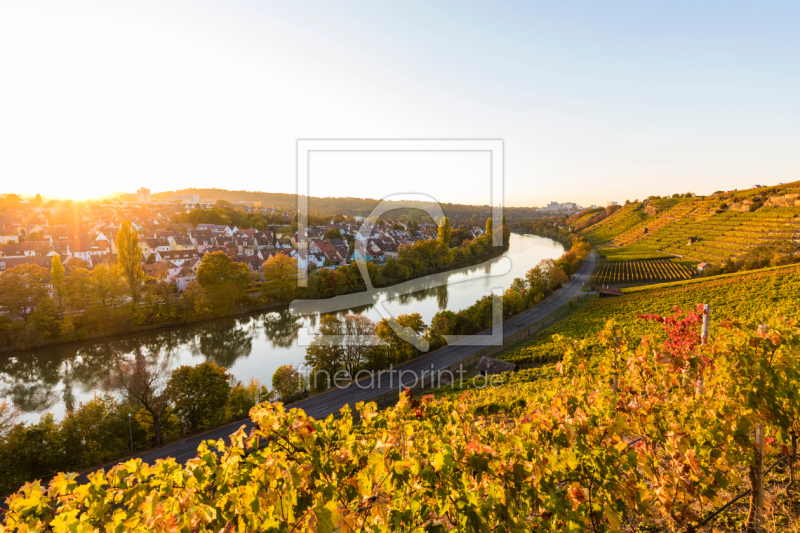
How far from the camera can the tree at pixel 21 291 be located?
20.0 m

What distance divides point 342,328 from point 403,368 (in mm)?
3459

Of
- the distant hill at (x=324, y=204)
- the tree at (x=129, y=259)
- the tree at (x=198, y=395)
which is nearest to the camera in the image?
the tree at (x=198, y=395)

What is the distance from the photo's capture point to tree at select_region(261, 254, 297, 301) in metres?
27.2

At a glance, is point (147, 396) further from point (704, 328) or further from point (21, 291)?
point (21, 291)

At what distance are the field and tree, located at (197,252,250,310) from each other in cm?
1868

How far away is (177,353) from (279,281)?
375 inches

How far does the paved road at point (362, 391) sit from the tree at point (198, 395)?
0.54 meters

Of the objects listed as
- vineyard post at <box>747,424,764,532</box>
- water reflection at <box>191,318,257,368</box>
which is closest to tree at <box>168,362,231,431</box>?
water reflection at <box>191,318,257,368</box>

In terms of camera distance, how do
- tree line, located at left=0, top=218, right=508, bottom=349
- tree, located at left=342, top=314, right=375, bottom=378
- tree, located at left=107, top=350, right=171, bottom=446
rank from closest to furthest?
1. tree, located at left=107, top=350, right=171, bottom=446
2. tree, located at left=342, top=314, right=375, bottom=378
3. tree line, located at left=0, top=218, right=508, bottom=349

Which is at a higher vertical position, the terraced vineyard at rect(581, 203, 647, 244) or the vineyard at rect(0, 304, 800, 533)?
the terraced vineyard at rect(581, 203, 647, 244)

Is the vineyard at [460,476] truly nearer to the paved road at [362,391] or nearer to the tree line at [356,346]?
the paved road at [362,391]

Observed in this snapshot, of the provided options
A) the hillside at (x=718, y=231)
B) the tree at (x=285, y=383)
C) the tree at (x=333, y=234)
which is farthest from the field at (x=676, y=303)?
the tree at (x=333, y=234)

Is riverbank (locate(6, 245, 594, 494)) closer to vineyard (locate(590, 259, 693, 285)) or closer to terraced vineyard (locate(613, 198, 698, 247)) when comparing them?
vineyard (locate(590, 259, 693, 285))

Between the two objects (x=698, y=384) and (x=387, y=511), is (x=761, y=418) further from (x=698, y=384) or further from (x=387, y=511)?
(x=387, y=511)
